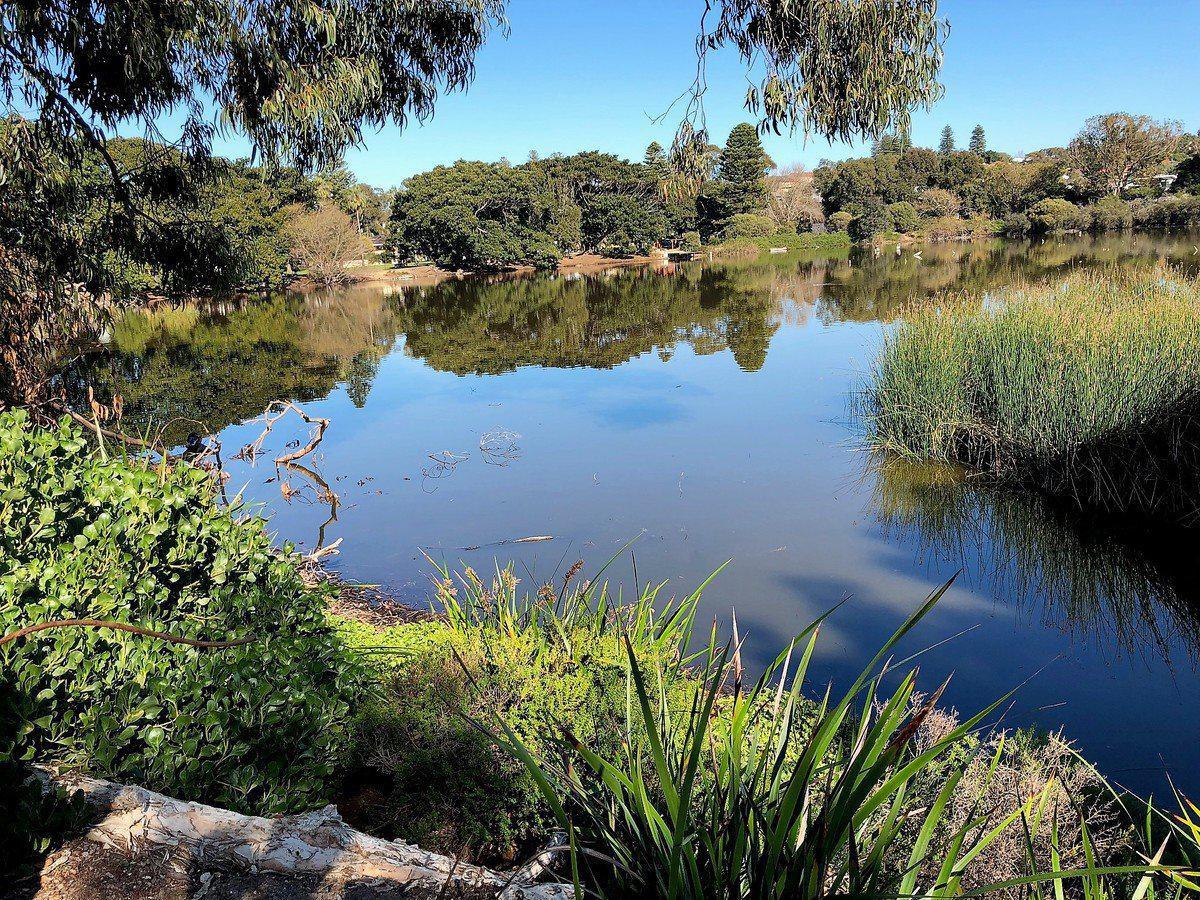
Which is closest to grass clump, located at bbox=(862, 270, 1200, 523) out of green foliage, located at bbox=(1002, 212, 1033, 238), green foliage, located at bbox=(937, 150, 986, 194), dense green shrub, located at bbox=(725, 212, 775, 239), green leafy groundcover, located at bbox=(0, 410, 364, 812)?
green leafy groundcover, located at bbox=(0, 410, 364, 812)

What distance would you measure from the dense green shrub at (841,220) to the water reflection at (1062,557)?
47964 millimetres

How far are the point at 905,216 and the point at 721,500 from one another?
4772cm

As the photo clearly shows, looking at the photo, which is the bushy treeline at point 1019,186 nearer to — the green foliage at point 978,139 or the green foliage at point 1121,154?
the green foliage at point 1121,154

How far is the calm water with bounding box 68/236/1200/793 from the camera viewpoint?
14.5 ft

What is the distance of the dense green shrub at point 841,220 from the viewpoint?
51125mm

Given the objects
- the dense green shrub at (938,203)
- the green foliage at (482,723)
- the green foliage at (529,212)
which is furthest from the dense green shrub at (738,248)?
the green foliage at (482,723)

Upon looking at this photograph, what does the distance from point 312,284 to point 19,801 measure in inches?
1412

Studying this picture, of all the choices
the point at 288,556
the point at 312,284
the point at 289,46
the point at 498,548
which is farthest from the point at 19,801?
the point at 312,284

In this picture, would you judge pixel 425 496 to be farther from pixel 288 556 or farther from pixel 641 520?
pixel 288 556

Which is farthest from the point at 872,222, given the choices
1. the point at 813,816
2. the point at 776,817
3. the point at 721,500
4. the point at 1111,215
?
the point at 776,817

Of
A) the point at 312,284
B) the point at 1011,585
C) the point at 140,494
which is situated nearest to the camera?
the point at 140,494

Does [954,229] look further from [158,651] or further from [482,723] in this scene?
[158,651]

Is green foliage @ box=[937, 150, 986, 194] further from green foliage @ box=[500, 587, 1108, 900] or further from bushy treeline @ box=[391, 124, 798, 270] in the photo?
green foliage @ box=[500, 587, 1108, 900]

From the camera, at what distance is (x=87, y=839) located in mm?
1866
